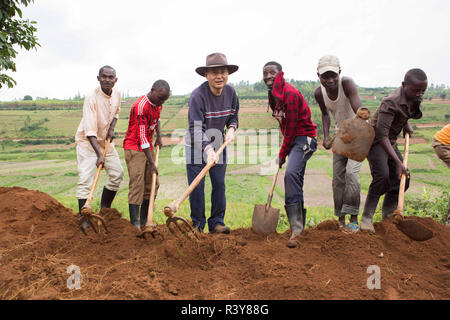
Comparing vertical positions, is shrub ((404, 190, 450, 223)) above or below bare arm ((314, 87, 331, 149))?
below

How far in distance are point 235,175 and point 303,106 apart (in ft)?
22.2

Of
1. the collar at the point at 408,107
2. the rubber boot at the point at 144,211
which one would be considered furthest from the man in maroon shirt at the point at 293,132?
the rubber boot at the point at 144,211

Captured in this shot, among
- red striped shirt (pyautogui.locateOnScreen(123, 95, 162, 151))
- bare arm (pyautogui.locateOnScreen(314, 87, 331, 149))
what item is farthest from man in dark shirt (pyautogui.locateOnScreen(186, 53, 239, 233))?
bare arm (pyautogui.locateOnScreen(314, 87, 331, 149))

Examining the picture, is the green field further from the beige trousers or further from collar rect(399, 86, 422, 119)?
collar rect(399, 86, 422, 119)

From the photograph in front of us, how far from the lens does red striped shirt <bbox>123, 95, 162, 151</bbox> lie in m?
4.15

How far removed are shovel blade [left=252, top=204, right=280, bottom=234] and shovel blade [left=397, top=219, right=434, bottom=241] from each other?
125cm

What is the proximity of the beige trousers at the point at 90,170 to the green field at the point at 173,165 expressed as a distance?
100 centimetres

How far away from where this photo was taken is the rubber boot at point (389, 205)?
14.3 ft

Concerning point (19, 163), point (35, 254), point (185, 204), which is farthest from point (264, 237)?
point (19, 163)

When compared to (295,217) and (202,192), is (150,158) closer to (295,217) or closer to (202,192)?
(202,192)

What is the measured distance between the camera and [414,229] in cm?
347

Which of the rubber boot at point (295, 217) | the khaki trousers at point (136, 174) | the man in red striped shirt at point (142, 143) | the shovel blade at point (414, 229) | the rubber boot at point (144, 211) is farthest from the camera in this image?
the rubber boot at point (144, 211)

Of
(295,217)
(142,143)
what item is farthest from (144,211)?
(295,217)

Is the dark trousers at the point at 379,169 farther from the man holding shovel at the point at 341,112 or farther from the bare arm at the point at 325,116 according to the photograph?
the bare arm at the point at 325,116
